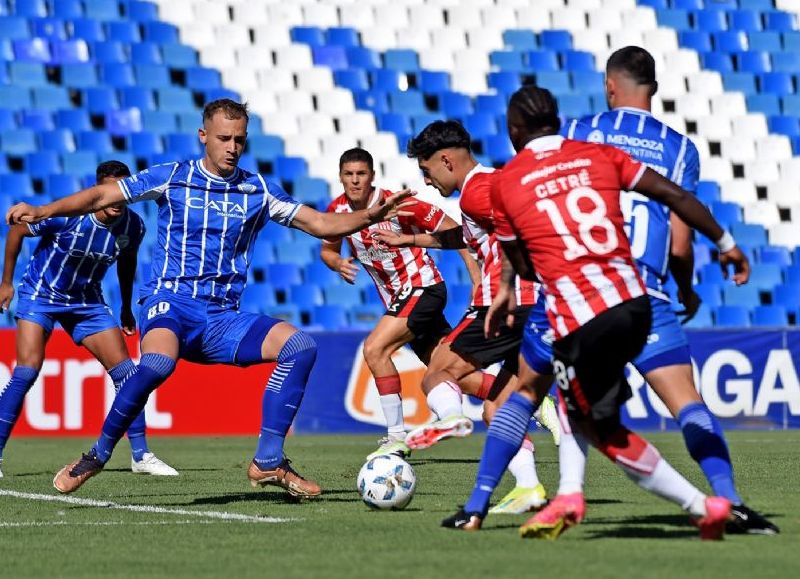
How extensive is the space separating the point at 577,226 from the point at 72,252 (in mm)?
5940

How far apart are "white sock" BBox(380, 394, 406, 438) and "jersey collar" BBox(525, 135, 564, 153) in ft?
18.3

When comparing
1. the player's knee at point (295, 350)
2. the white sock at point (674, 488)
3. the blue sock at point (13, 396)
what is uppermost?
the player's knee at point (295, 350)

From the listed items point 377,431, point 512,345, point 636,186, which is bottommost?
point 377,431

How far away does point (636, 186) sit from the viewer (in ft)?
17.4

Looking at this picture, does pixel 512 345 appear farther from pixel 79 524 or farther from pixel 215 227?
pixel 79 524

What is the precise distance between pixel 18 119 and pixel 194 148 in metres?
2.33

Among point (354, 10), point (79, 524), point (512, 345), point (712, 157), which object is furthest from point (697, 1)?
point (79, 524)

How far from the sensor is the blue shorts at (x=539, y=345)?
5.80 m

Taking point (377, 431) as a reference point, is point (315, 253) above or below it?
above

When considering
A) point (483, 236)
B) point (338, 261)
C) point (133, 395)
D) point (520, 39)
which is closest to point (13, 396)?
point (338, 261)

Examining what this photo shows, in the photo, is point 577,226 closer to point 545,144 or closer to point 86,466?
point 545,144

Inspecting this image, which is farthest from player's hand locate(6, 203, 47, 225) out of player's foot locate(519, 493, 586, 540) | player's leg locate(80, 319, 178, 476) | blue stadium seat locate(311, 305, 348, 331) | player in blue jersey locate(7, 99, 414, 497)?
blue stadium seat locate(311, 305, 348, 331)

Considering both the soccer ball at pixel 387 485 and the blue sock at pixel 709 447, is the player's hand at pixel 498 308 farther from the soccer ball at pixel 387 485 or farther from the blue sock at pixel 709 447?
the soccer ball at pixel 387 485

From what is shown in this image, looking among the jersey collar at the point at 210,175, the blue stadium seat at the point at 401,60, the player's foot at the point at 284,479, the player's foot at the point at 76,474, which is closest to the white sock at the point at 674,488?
the player's foot at the point at 284,479
